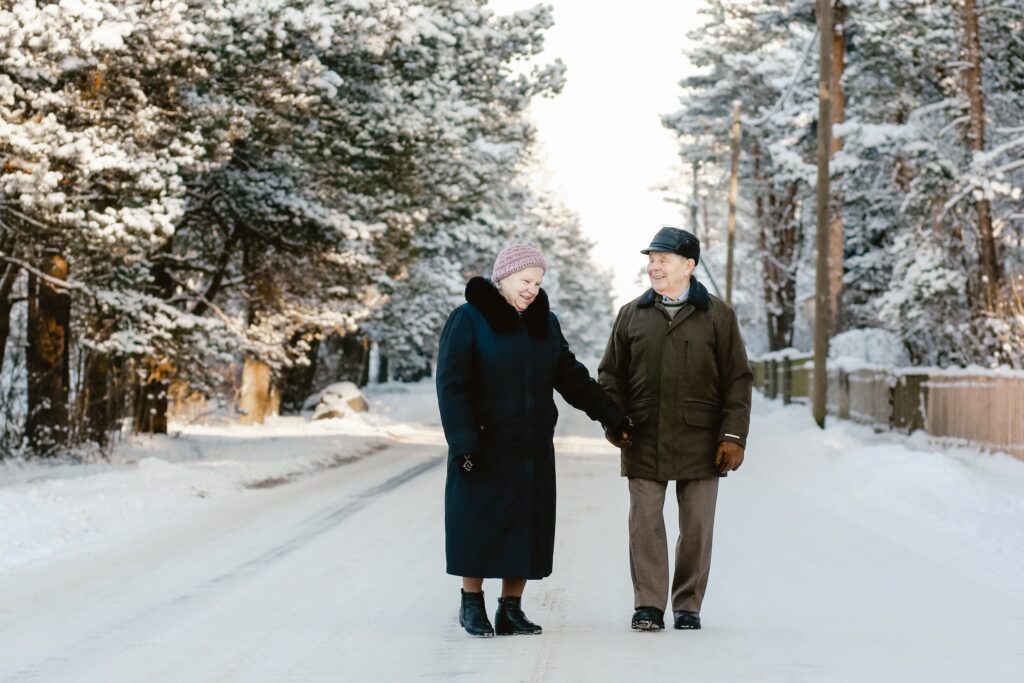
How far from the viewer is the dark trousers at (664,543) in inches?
270

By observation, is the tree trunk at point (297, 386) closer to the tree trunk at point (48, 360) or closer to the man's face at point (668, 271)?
the tree trunk at point (48, 360)

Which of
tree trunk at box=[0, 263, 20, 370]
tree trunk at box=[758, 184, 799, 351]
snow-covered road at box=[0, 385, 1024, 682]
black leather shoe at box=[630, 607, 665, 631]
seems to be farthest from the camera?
tree trunk at box=[758, 184, 799, 351]

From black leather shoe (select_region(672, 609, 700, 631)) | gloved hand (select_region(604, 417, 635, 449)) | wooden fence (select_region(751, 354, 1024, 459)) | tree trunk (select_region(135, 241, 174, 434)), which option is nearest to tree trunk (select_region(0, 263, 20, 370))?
tree trunk (select_region(135, 241, 174, 434))

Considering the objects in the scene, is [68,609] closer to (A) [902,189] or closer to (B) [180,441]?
(B) [180,441]

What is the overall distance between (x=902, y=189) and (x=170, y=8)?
23453mm

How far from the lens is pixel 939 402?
21.0m

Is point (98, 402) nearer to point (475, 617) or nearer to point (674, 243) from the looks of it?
point (475, 617)

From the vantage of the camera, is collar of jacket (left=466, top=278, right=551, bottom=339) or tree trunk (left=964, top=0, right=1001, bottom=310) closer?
collar of jacket (left=466, top=278, right=551, bottom=339)

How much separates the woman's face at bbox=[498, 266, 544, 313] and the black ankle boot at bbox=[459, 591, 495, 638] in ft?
4.77

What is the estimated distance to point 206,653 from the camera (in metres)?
6.22

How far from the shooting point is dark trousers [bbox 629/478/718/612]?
22.5ft

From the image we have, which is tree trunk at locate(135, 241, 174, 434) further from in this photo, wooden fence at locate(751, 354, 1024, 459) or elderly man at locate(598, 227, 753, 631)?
elderly man at locate(598, 227, 753, 631)

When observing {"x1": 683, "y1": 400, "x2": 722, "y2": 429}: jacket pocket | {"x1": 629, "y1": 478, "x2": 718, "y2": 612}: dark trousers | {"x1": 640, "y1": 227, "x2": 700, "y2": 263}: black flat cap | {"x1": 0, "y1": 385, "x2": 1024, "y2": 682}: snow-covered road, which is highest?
{"x1": 640, "y1": 227, "x2": 700, "y2": 263}: black flat cap

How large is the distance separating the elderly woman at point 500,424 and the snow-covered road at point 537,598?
17.7 inches
